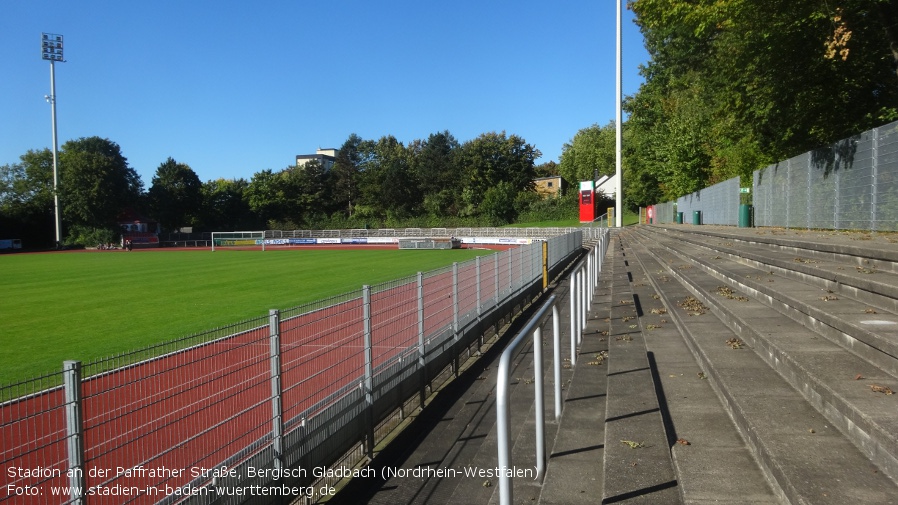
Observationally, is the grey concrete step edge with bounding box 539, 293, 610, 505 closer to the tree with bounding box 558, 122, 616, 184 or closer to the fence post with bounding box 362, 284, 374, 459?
the fence post with bounding box 362, 284, 374, 459

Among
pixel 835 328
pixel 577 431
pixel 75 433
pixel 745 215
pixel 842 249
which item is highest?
pixel 745 215

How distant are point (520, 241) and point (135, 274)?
99.2ft

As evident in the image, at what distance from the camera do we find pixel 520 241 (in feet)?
167

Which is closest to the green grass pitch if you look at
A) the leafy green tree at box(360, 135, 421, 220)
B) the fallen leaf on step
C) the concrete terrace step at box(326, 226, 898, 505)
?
the concrete terrace step at box(326, 226, 898, 505)

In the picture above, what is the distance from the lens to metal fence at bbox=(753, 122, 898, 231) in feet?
33.2

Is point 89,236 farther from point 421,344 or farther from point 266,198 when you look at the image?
point 421,344

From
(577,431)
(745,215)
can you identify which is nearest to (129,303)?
(577,431)

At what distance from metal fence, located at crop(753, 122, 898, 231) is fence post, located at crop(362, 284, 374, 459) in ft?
29.6

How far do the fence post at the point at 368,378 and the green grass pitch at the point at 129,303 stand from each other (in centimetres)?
686

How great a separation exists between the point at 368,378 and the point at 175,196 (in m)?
87.7

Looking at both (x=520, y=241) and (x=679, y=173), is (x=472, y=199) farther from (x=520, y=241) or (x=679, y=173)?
(x=679, y=173)

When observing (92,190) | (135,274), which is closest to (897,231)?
(135,274)

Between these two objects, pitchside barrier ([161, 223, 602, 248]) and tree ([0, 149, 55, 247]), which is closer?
pitchside barrier ([161, 223, 602, 248])

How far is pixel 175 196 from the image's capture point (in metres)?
84.5
